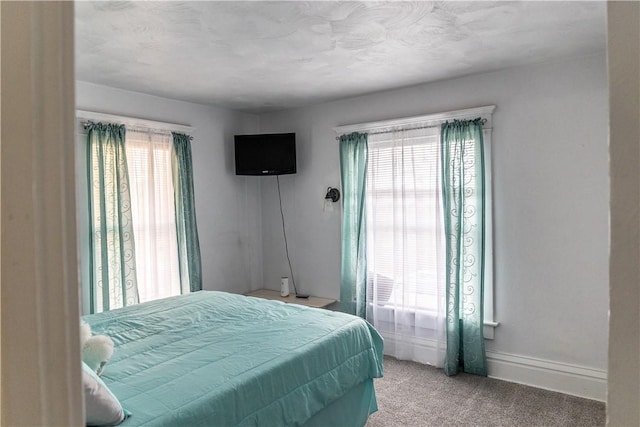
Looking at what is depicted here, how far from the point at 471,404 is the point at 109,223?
3.19 m

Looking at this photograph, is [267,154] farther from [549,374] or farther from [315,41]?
[549,374]

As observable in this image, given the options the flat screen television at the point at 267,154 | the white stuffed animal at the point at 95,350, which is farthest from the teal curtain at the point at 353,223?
the white stuffed animal at the point at 95,350

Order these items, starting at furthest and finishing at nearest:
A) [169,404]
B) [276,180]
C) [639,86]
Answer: [276,180], [169,404], [639,86]

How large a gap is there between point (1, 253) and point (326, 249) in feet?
13.5

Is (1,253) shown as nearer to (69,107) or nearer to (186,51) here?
(69,107)

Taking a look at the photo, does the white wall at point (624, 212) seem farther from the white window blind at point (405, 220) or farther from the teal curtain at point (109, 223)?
the teal curtain at point (109, 223)

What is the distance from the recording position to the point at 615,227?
1.54 feet

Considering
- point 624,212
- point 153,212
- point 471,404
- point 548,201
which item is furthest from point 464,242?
point 624,212

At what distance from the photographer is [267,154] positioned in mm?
4676

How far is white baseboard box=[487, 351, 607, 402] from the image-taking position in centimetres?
322

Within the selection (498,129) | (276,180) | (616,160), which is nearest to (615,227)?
(616,160)

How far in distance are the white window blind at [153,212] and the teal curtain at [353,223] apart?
166 cm

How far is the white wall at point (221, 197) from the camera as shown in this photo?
4.48 m

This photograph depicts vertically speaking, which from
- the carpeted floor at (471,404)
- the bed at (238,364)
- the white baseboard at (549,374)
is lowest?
the carpeted floor at (471,404)
